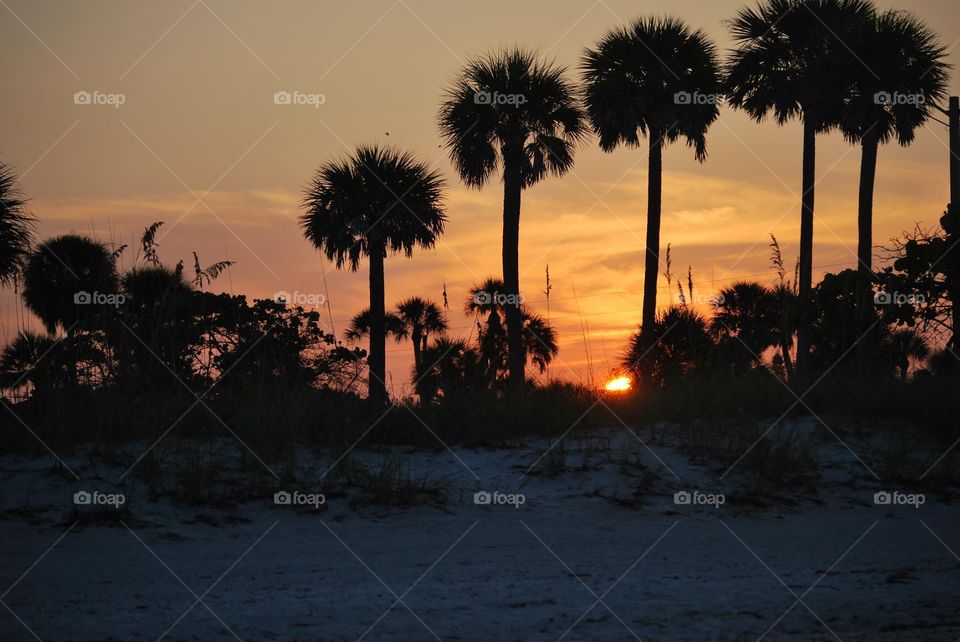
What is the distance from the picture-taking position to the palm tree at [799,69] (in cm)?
3130

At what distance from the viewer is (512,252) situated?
30000 mm

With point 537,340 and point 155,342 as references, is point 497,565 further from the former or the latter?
point 537,340

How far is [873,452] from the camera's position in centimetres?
1044

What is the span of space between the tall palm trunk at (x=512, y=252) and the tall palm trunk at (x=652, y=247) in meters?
4.12

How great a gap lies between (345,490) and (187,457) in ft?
4.82

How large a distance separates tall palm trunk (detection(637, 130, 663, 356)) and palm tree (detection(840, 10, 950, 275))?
611cm

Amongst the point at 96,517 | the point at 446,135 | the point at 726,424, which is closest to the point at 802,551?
the point at 726,424

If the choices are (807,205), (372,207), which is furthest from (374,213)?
(807,205)

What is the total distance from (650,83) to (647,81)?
179 millimetres

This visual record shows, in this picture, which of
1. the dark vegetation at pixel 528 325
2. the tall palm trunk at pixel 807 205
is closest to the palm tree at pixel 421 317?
the dark vegetation at pixel 528 325

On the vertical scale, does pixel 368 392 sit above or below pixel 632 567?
above

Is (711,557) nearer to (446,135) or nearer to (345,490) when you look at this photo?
(345,490)

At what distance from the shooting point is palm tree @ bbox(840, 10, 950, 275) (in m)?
28.2

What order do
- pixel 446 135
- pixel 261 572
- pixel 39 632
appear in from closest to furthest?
pixel 39 632, pixel 261 572, pixel 446 135
